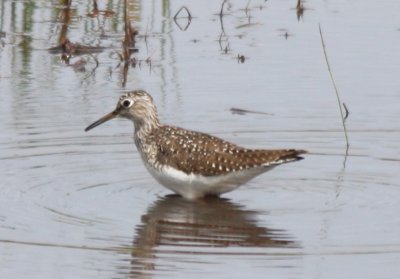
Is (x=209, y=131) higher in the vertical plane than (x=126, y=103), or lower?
lower

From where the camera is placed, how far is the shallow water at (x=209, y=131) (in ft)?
37.4

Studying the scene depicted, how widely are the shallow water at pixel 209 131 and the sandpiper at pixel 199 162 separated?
0.18 meters

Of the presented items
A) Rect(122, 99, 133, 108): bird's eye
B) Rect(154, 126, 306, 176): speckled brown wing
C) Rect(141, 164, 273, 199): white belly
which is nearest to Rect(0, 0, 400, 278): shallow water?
Rect(141, 164, 273, 199): white belly

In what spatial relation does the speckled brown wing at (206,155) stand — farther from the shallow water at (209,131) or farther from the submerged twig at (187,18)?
the submerged twig at (187,18)

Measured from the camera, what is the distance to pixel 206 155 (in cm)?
1320

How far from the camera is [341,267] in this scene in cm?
1101

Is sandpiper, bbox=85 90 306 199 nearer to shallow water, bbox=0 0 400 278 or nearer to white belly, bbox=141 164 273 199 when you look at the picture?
white belly, bbox=141 164 273 199

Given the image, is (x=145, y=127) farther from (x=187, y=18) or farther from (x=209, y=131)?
(x=187, y=18)

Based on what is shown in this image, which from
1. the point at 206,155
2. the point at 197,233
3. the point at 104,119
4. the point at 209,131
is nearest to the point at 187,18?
the point at 209,131

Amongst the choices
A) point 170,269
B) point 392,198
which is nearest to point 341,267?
point 170,269

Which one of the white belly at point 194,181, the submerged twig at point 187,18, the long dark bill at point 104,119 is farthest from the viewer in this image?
the submerged twig at point 187,18

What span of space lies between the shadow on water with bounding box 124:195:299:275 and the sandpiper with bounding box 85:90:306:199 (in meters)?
0.17

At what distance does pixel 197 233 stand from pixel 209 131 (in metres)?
2.97

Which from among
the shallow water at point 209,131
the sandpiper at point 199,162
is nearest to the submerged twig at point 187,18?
the shallow water at point 209,131
